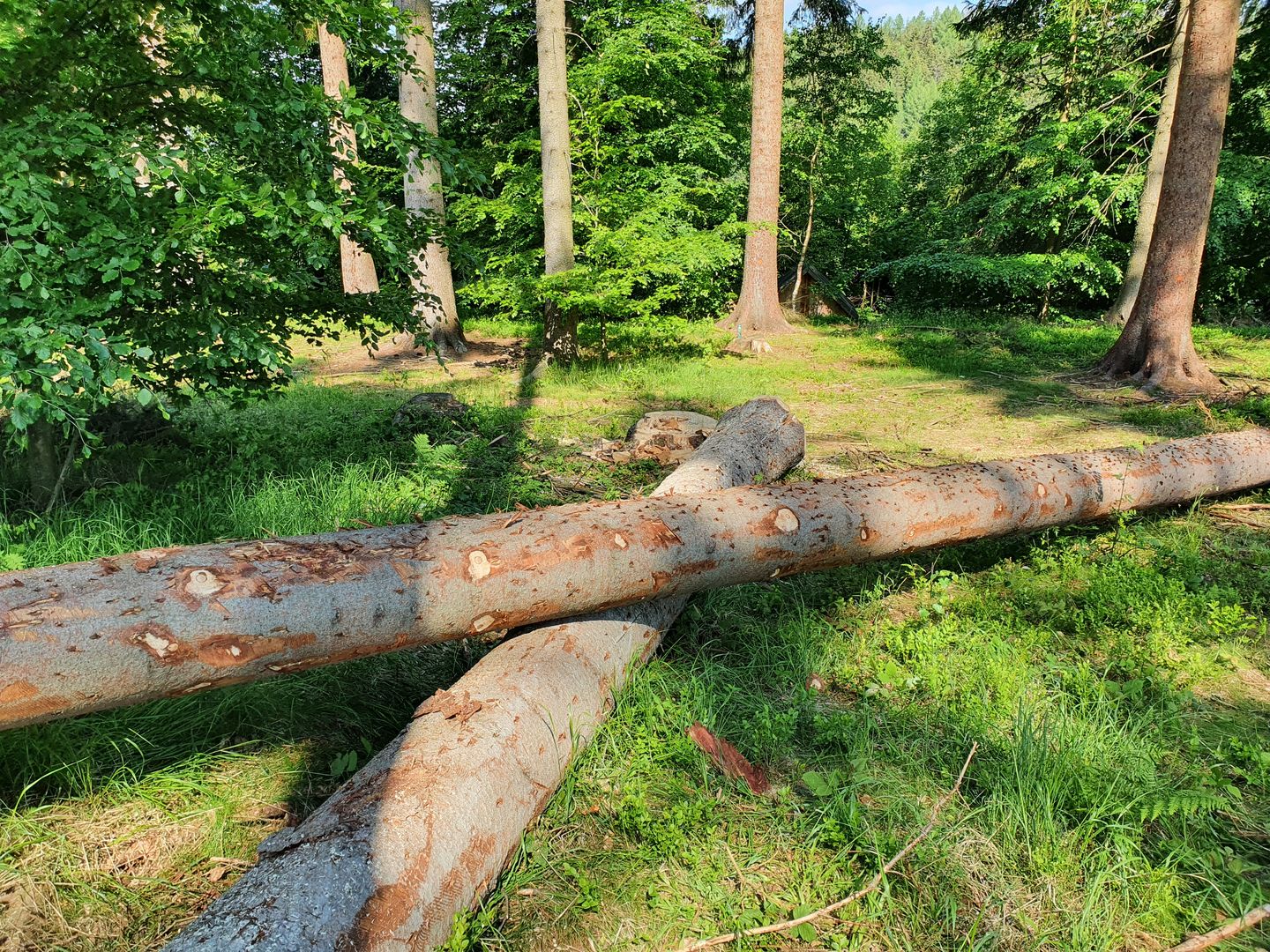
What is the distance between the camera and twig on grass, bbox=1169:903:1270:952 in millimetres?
1792

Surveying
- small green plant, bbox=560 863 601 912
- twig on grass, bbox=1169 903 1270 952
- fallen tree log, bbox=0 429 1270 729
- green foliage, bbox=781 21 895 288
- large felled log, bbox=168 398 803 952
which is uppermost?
green foliage, bbox=781 21 895 288

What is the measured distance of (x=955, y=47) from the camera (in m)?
83.6

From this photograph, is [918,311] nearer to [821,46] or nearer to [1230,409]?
[821,46]

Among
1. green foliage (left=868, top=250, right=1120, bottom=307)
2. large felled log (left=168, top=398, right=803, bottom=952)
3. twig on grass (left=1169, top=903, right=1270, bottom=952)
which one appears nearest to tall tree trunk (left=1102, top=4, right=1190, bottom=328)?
green foliage (left=868, top=250, right=1120, bottom=307)

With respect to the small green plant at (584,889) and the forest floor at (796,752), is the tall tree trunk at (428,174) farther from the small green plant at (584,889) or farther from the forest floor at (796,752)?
the small green plant at (584,889)

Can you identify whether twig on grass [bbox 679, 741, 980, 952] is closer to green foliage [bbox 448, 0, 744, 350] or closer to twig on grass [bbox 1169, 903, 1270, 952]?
twig on grass [bbox 1169, 903, 1270, 952]

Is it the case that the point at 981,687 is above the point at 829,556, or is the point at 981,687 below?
→ below

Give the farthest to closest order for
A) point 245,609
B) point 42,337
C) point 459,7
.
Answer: point 459,7
point 42,337
point 245,609

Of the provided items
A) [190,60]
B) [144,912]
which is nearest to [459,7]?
[190,60]

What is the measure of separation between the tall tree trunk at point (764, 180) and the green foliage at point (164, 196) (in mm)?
8809

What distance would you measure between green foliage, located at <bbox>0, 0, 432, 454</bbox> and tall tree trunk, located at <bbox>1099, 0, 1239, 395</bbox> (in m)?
8.51

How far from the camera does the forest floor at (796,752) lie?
1.97 meters

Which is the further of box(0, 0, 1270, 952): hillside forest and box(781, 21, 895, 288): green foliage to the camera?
box(781, 21, 895, 288): green foliage

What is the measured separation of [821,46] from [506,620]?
869 inches
